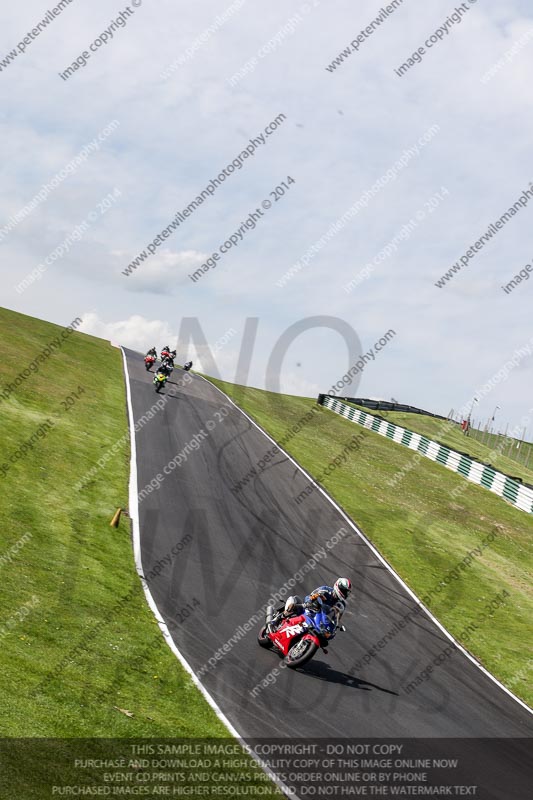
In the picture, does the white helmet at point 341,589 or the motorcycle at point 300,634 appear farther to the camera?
the white helmet at point 341,589

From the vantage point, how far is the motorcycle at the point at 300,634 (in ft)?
41.4

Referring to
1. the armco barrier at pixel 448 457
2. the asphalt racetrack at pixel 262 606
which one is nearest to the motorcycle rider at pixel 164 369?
the asphalt racetrack at pixel 262 606

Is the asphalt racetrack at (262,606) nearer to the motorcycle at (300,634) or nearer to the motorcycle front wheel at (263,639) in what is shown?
the motorcycle front wheel at (263,639)

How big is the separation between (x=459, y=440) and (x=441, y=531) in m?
33.3

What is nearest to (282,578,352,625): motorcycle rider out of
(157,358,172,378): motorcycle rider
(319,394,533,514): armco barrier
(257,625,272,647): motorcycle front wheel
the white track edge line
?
(257,625,272,647): motorcycle front wheel

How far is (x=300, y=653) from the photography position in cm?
1262

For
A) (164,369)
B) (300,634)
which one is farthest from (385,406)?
(300,634)

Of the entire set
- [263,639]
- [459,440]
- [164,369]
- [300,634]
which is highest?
[459,440]

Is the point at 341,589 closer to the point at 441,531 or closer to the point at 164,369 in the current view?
the point at 441,531

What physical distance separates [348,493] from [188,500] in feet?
32.5

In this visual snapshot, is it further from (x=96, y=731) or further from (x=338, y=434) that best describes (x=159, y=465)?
(x=338, y=434)

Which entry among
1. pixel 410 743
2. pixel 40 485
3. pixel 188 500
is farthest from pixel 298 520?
pixel 410 743

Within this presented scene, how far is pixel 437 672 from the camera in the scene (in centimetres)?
1491

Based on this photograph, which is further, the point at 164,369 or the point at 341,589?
the point at 164,369
